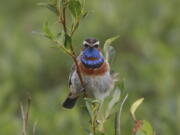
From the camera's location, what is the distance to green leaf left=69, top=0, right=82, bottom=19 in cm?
377

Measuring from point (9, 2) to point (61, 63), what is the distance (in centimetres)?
245

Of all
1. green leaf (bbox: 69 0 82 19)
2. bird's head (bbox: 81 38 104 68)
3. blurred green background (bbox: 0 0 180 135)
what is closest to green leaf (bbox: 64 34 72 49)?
green leaf (bbox: 69 0 82 19)

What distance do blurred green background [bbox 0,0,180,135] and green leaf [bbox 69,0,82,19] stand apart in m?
2.55

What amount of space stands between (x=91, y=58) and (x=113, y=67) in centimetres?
131

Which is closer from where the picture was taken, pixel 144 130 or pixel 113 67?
pixel 144 130

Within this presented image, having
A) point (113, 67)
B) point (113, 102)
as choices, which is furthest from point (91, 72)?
point (113, 102)

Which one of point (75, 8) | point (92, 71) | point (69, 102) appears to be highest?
point (75, 8)

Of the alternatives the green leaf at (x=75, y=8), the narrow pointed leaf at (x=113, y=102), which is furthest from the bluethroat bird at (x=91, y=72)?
the green leaf at (x=75, y=8)

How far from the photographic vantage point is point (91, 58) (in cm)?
578

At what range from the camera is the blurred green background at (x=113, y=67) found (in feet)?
21.8

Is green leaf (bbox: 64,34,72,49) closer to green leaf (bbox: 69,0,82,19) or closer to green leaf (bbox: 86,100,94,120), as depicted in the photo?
green leaf (bbox: 69,0,82,19)

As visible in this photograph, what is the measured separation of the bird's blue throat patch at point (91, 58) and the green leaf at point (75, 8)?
186 cm

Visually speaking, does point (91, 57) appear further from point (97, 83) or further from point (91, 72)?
point (97, 83)

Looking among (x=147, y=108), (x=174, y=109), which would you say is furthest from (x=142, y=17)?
(x=174, y=109)
